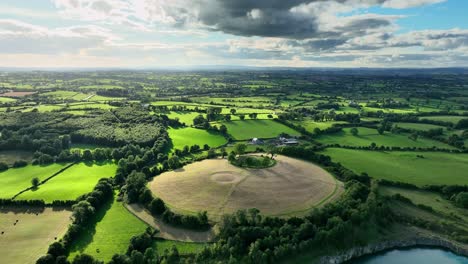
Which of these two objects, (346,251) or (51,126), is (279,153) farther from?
(51,126)

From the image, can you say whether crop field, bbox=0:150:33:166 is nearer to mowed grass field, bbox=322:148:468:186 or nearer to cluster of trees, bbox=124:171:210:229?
cluster of trees, bbox=124:171:210:229

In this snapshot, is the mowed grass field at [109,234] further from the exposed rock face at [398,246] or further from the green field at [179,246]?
the exposed rock face at [398,246]

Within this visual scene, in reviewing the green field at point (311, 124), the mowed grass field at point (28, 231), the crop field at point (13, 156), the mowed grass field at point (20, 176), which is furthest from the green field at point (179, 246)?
the green field at point (311, 124)

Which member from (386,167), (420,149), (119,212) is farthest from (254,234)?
(420,149)

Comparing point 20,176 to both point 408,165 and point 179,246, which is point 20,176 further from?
point 408,165

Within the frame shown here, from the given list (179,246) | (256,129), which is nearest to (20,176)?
(179,246)

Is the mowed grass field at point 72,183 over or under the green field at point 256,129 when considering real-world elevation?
under
